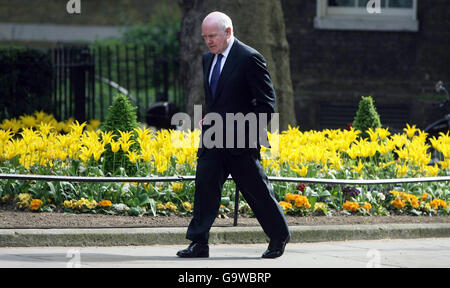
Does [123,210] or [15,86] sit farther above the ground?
[15,86]

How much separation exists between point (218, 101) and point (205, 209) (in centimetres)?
85

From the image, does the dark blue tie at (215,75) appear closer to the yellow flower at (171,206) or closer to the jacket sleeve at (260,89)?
the jacket sleeve at (260,89)

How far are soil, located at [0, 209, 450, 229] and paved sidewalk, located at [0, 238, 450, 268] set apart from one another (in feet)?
1.43

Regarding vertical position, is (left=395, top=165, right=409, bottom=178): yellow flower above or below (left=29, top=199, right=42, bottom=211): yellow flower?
above

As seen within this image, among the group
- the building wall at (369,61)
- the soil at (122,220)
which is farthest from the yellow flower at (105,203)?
the building wall at (369,61)

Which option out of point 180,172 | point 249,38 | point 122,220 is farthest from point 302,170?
point 249,38

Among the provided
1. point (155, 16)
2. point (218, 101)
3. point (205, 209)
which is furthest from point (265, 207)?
point (155, 16)

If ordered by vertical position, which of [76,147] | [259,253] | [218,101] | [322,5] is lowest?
[259,253]

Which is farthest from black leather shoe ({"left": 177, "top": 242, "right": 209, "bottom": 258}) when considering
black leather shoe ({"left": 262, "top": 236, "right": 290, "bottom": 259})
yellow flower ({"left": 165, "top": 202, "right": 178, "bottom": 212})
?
yellow flower ({"left": 165, "top": 202, "right": 178, "bottom": 212})

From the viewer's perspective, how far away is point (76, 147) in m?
9.48

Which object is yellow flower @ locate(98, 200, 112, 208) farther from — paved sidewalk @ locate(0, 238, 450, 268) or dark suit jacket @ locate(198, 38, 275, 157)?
dark suit jacket @ locate(198, 38, 275, 157)

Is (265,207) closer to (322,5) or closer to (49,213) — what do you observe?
(49,213)

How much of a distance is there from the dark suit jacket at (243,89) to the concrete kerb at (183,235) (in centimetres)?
118

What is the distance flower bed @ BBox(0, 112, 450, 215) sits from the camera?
8930 millimetres
